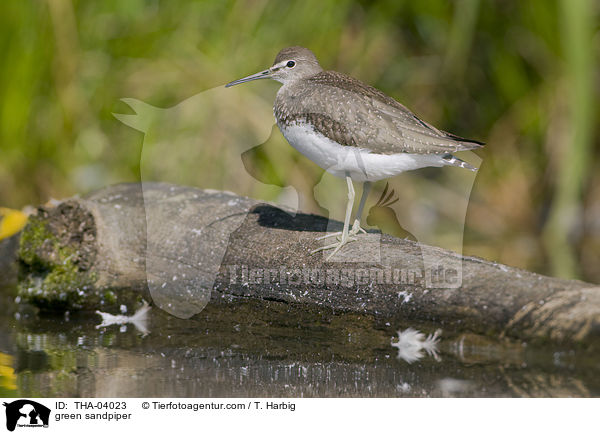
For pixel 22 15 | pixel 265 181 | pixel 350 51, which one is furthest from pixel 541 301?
pixel 22 15

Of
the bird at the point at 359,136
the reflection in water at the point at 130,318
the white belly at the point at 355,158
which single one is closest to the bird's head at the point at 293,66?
the bird at the point at 359,136

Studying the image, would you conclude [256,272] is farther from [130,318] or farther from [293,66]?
[293,66]

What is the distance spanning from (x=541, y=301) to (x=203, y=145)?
20.6 ft

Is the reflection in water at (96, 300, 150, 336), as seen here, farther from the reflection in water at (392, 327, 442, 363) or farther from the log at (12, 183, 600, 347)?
the reflection in water at (392, 327, 442, 363)

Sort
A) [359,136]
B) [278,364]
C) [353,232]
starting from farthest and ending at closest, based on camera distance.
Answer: [353,232] → [359,136] → [278,364]

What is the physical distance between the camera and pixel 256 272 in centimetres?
498

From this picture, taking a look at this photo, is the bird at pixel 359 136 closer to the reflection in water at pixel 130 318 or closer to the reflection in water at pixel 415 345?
the reflection in water at pixel 415 345

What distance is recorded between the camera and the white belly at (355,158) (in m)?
4.98

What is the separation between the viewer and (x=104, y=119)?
378 inches

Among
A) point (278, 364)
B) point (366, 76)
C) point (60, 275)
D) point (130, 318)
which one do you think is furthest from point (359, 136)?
point (366, 76)

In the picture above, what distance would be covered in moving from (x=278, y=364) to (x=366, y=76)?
678 cm
